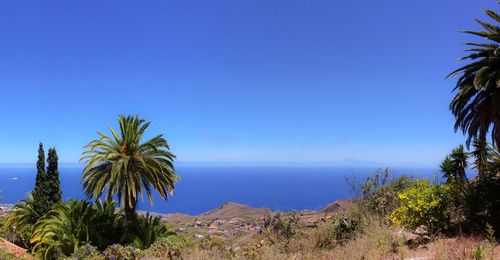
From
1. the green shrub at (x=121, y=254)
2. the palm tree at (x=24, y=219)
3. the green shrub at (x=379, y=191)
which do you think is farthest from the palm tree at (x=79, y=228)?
the green shrub at (x=379, y=191)

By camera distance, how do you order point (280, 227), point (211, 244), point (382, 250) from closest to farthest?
point (382, 250), point (211, 244), point (280, 227)

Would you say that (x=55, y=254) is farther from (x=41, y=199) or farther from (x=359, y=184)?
(x=359, y=184)

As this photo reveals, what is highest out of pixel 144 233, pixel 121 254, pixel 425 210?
pixel 425 210

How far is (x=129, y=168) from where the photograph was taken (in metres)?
23.0

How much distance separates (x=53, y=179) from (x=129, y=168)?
32.8 feet

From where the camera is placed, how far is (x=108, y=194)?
22688 mm

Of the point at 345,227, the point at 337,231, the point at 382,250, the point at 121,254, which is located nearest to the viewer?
the point at 382,250

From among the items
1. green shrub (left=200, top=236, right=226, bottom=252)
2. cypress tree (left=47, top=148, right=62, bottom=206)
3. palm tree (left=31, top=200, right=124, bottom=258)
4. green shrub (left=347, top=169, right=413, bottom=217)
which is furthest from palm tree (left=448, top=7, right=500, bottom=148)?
cypress tree (left=47, top=148, right=62, bottom=206)

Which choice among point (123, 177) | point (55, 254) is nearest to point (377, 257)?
point (123, 177)

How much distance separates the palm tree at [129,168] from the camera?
73.7 ft

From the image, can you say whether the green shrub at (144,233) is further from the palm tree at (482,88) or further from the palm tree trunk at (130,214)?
the palm tree at (482,88)

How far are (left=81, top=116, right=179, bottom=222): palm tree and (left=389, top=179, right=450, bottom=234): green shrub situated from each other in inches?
632

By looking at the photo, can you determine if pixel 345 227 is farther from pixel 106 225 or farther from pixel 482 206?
pixel 106 225

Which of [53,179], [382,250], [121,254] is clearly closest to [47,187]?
[53,179]
